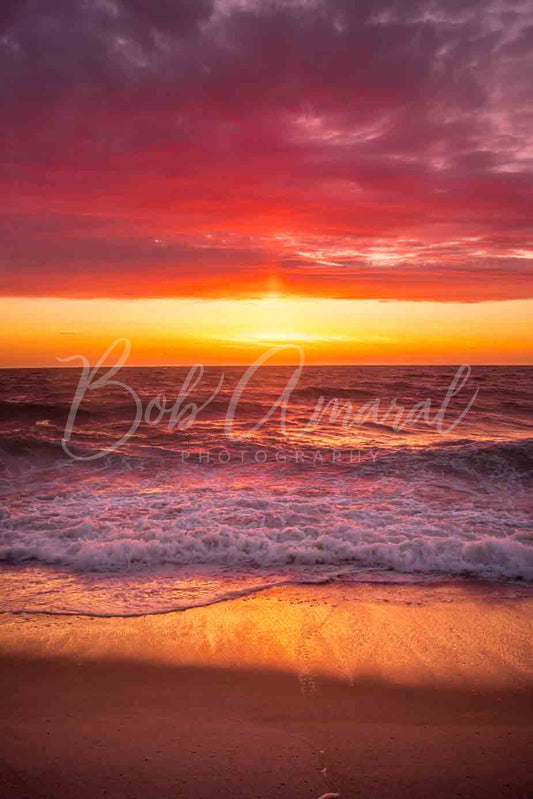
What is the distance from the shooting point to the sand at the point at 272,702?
3.19 metres

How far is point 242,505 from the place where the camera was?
981 centimetres

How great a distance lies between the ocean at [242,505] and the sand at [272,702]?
2.79ft

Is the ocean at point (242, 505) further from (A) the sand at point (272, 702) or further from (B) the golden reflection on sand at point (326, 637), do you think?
(A) the sand at point (272, 702)

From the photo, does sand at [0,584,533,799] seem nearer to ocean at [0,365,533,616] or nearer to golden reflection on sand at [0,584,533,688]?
golden reflection on sand at [0,584,533,688]

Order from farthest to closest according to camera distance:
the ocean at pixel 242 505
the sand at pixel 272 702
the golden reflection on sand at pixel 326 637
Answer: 1. the ocean at pixel 242 505
2. the golden reflection on sand at pixel 326 637
3. the sand at pixel 272 702

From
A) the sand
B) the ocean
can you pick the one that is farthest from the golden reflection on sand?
the ocean

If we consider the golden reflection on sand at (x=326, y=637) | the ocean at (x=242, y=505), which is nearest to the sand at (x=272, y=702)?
the golden reflection on sand at (x=326, y=637)

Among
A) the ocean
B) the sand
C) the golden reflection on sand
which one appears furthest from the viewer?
the ocean

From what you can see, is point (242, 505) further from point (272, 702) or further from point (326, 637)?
point (272, 702)

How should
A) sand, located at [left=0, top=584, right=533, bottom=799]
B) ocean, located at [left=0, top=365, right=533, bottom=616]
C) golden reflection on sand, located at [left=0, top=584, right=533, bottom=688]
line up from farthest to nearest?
ocean, located at [left=0, top=365, right=533, bottom=616] < golden reflection on sand, located at [left=0, top=584, right=533, bottom=688] < sand, located at [left=0, top=584, right=533, bottom=799]

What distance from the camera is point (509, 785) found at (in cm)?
313

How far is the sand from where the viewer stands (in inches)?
126

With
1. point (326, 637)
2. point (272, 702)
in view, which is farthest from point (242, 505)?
point (272, 702)

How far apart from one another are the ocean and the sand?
85cm
